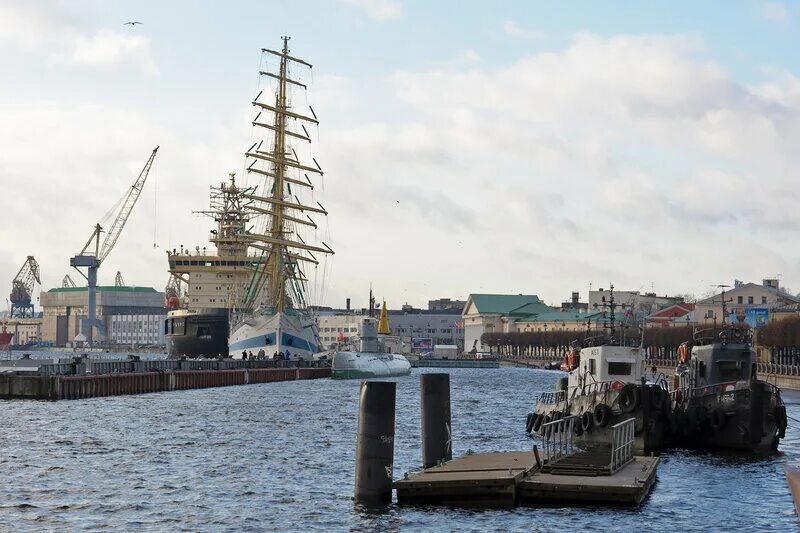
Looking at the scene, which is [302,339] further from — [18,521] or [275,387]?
[18,521]

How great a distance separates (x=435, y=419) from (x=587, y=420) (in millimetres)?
11680

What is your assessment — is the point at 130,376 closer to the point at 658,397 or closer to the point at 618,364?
the point at 618,364

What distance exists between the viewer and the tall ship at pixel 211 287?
14925 cm

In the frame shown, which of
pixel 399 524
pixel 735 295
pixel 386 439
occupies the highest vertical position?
pixel 735 295

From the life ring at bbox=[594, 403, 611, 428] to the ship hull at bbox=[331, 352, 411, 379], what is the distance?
292ft

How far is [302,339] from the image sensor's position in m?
152

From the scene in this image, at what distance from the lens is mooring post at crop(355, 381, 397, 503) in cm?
3612

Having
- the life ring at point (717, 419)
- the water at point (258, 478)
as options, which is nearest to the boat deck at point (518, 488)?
the water at point (258, 478)

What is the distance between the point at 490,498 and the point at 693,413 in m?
21.5

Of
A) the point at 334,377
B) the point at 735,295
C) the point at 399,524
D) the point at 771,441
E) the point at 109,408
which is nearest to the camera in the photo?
the point at 399,524

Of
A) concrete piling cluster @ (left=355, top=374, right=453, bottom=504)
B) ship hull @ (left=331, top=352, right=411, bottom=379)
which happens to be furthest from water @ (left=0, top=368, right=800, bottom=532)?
ship hull @ (left=331, top=352, right=411, bottom=379)

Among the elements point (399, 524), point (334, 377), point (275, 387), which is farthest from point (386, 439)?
point (334, 377)

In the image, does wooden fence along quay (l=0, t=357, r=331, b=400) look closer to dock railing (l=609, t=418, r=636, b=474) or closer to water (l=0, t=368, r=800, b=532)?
water (l=0, t=368, r=800, b=532)

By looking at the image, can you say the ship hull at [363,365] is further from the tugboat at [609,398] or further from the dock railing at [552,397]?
the tugboat at [609,398]
